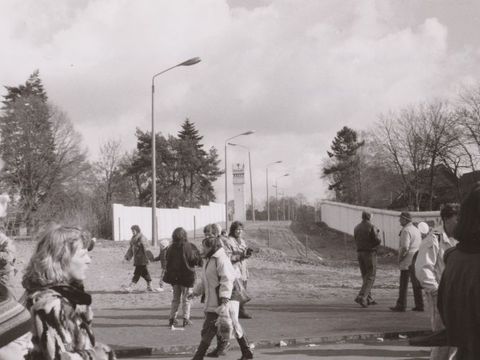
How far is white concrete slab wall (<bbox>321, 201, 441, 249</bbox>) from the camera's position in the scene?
108 feet

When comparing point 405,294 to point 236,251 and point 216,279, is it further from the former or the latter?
point 216,279

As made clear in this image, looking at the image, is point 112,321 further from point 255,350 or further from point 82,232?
point 82,232

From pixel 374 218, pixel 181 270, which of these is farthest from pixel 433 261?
pixel 374 218

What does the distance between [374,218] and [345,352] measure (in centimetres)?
3415

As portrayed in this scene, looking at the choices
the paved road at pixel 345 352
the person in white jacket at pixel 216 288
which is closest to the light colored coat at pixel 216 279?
the person in white jacket at pixel 216 288

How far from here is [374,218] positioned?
140 feet

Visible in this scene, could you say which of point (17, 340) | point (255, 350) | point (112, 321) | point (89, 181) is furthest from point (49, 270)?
point (89, 181)

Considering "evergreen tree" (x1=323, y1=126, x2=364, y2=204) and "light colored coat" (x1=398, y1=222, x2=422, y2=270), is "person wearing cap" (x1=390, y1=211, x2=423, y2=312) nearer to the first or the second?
"light colored coat" (x1=398, y1=222, x2=422, y2=270)

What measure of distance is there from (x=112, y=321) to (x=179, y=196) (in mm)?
65880

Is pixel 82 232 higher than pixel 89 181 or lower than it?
lower

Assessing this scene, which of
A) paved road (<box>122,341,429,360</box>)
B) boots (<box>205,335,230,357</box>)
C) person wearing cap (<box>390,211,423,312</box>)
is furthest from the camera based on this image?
person wearing cap (<box>390,211,423,312</box>)

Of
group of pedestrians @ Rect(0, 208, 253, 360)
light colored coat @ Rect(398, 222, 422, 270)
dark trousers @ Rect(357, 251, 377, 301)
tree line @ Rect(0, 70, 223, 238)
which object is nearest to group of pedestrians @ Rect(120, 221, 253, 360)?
dark trousers @ Rect(357, 251, 377, 301)

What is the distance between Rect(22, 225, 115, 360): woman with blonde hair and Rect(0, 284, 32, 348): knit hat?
64cm

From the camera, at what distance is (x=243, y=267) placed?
42.5 ft
